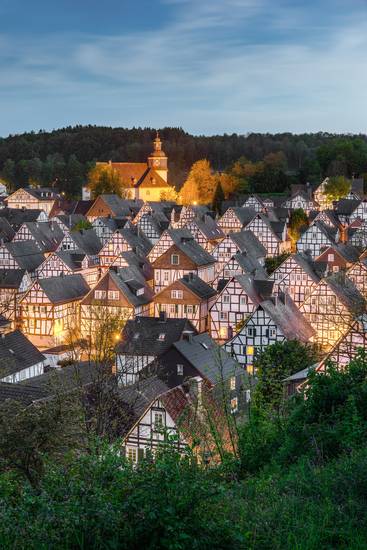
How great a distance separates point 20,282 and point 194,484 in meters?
42.1

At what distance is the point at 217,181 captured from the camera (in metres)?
95.4

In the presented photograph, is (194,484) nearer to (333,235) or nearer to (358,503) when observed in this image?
(358,503)

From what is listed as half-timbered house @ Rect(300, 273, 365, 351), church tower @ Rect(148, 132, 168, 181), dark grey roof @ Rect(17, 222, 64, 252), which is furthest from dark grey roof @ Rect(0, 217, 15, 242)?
church tower @ Rect(148, 132, 168, 181)

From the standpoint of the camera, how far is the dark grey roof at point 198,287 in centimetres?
4391

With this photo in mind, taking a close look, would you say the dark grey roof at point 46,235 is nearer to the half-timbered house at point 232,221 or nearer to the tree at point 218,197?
the half-timbered house at point 232,221

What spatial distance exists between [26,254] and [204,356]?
29.9 meters

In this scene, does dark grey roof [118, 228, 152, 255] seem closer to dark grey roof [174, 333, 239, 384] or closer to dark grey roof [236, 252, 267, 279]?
dark grey roof [236, 252, 267, 279]

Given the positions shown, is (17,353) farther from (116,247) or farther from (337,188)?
(337,188)

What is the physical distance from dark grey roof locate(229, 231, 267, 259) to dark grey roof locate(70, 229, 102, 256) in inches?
441

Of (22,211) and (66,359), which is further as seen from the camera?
(22,211)

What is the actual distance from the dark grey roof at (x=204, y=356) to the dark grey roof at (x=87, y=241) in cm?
2836

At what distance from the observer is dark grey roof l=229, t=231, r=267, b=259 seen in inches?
2202

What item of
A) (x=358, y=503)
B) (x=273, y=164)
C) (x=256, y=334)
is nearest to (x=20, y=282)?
(x=256, y=334)

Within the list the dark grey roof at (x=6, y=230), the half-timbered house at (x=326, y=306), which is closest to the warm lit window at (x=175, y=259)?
the half-timbered house at (x=326, y=306)
